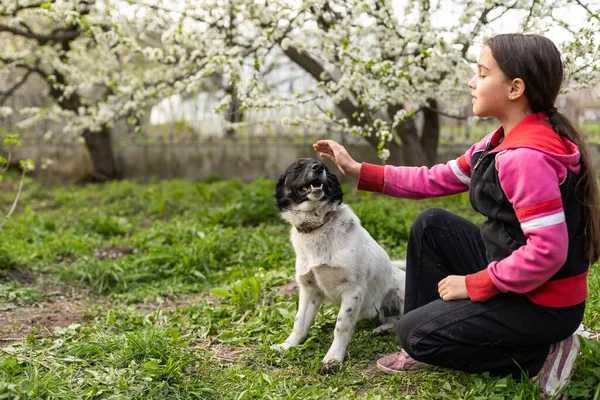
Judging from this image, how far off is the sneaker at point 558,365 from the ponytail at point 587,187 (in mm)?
406

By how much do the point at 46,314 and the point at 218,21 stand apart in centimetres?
358

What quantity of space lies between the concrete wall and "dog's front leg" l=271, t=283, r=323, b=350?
645 cm

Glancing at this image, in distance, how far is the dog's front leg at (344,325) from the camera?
3.16 metres

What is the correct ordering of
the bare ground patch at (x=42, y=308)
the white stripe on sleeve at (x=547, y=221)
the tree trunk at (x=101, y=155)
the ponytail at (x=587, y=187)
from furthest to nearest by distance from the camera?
the tree trunk at (x=101, y=155) < the bare ground patch at (x=42, y=308) < the ponytail at (x=587, y=187) < the white stripe on sleeve at (x=547, y=221)

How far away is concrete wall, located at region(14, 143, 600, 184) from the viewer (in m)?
10.2

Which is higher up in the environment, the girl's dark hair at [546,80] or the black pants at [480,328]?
the girl's dark hair at [546,80]

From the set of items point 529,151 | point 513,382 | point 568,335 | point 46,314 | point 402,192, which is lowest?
point 46,314

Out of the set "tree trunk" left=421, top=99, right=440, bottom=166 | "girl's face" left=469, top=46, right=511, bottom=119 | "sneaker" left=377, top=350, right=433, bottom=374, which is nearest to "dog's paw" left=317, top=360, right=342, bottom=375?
"sneaker" left=377, top=350, right=433, bottom=374

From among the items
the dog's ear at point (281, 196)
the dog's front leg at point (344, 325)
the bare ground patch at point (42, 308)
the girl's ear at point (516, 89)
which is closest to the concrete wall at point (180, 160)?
the bare ground patch at point (42, 308)

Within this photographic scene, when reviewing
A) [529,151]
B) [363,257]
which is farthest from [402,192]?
[529,151]

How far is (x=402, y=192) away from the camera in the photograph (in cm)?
300

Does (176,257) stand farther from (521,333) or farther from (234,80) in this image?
(521,333)

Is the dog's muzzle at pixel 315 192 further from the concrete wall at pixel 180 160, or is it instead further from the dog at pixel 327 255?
the concrete wall at pixel 180 160

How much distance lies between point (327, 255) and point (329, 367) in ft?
1.94
